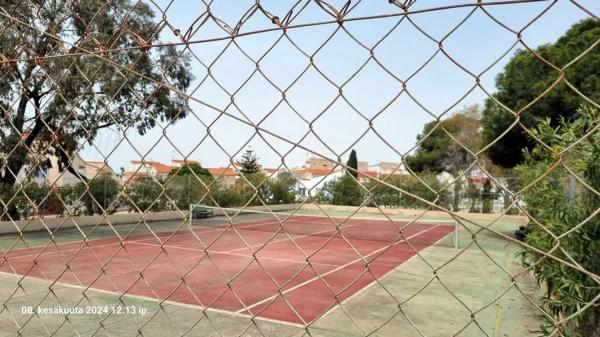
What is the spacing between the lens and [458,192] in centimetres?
2033

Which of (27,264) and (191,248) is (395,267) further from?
(27,264)

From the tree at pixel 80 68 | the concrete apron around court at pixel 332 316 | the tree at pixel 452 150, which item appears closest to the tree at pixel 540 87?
the concrete apron around court at pixel 332 316

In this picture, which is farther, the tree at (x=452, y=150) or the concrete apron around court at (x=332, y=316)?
the tree at (x=452, y=150)

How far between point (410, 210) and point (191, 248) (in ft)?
44.6

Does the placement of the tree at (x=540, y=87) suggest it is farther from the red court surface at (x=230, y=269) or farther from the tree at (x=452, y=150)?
the tree at (x=452, y=150)

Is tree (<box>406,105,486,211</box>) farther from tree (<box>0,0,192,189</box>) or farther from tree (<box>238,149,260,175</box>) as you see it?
tree (<box>0,0,192,189</box>)

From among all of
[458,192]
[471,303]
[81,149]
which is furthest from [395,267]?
[458,192]

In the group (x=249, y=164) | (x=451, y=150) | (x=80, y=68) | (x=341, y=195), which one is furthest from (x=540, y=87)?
(x=451, y=150)

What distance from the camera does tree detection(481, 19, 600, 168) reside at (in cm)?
930

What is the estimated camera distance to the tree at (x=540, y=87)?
930cm

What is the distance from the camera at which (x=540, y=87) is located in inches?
370

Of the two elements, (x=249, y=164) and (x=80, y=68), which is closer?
(x=80, y=68)

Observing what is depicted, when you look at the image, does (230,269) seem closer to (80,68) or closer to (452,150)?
(80,68)

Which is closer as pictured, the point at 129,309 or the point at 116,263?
the point at 129,309
